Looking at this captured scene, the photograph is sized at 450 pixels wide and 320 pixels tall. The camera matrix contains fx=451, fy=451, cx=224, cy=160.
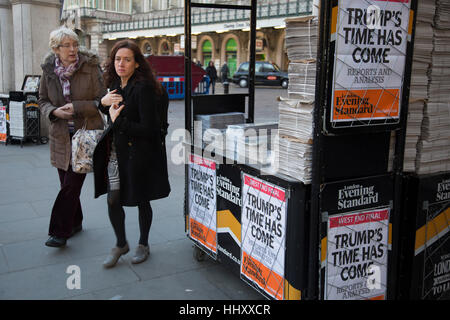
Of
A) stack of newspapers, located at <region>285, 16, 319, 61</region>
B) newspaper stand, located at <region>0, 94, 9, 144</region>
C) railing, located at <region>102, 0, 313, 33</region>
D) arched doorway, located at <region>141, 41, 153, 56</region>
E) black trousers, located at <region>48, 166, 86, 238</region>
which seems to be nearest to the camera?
stack of newspapers, located at <region>285, 16, 319, 61</region>

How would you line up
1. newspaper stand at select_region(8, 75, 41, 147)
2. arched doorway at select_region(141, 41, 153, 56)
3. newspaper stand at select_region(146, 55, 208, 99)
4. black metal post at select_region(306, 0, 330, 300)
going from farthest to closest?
arched doorway at select_region(141, 41, 153, 56) → newspaper stand at select_region(146, 55, 208, 99) → newspaper stand at select_region(8, 75, 41, 147) → black metal post at select_region(306, 0, 330, 300)

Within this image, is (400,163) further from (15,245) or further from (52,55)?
(15,245)

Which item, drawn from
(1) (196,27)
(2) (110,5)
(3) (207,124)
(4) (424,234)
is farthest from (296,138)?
(2) (110,5)

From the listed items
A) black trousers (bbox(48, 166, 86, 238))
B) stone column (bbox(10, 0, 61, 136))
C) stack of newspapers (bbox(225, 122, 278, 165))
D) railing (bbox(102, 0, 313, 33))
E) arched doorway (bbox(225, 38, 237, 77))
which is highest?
railing (bbox(102, 0, 313, 33))

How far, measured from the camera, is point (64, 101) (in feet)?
13.1

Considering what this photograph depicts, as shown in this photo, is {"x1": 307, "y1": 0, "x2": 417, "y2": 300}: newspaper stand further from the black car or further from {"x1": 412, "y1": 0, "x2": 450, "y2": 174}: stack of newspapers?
the black car

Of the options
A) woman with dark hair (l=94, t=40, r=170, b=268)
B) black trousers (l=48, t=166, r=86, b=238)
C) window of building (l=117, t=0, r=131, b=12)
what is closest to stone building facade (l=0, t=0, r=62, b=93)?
black trousers (l=48, t=166, r=86, b=238)

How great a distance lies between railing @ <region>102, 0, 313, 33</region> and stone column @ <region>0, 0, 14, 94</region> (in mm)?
14433

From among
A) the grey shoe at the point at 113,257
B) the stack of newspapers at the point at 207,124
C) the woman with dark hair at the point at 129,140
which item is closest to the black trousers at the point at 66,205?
the woman with dark hair at the point at 129,140

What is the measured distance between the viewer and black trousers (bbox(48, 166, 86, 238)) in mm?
4004

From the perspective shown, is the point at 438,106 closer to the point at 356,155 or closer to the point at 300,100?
the point at 356,155

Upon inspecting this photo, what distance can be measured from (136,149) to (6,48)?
9036mm
